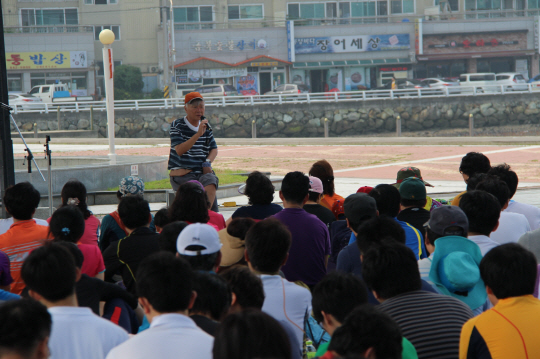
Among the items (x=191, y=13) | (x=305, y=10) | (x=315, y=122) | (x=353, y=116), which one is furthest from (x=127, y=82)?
(x=353, y=116)

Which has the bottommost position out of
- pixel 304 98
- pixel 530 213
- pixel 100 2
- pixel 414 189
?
pixel 530 213

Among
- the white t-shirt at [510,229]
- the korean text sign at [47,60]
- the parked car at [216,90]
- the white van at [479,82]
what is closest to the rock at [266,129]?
the parked car at [216,90]

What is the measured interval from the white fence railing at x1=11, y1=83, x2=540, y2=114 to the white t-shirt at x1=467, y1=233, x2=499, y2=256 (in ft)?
117

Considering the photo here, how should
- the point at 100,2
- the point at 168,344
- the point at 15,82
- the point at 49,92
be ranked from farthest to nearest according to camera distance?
the point at 100,2 → the point at 15,82 → the point at 49,92 → the point at 168,344

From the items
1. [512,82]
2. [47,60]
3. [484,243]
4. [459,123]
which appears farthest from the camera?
[47,60]

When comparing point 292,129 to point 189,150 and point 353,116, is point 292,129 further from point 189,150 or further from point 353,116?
point 189,150

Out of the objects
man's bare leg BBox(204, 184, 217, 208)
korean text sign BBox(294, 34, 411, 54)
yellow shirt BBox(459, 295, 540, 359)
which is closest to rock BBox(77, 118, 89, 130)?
korean text sign BBox(294, 34, 411, 54)

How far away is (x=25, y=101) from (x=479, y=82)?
30.6 m

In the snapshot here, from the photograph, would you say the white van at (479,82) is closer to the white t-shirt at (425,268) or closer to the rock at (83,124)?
the rock at (83,124)

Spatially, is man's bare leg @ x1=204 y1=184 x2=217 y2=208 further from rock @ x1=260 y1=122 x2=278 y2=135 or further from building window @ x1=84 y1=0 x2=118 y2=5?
building window @ x1=84 y1=0 x2=118 y2=5

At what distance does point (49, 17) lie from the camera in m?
48.1

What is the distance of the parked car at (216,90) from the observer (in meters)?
42.4

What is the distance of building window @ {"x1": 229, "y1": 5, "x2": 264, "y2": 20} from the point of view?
1994 inches

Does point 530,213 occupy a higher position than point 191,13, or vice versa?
point 191,13
